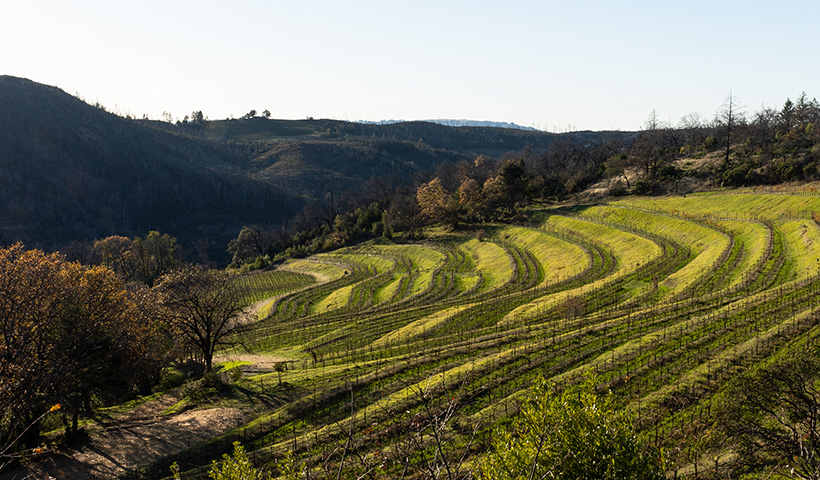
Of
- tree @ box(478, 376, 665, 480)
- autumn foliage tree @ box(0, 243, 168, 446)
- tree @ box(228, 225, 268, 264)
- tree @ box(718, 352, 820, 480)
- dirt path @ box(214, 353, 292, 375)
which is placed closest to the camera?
tree @ box(478, 376, 665, 480)

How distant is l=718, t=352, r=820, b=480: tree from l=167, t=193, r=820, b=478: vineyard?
3.78 feet

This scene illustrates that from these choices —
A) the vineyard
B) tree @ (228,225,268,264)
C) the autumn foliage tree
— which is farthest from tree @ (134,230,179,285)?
the autumn foliage tree

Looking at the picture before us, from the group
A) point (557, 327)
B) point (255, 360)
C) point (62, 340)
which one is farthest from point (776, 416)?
point (255, 360)

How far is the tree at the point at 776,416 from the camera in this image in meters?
17.6

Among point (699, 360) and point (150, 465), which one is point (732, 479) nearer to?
point (699, 360)

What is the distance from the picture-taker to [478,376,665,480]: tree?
13352mm

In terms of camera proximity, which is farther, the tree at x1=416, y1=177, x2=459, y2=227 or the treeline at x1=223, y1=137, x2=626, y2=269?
the tree at x1=416, y1=177, x2=459, y2=227

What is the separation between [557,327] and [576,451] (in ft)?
119

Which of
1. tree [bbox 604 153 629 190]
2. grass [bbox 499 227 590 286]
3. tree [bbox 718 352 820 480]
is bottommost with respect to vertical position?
grass [bbox 499 227 590 286]

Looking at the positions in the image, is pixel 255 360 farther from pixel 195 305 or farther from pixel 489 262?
pixel 489 262

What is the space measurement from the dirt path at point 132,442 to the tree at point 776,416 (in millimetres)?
31142

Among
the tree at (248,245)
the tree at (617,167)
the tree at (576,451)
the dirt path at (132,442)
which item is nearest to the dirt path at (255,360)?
the dirt path at (132,442)

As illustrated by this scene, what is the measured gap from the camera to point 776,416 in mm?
18016

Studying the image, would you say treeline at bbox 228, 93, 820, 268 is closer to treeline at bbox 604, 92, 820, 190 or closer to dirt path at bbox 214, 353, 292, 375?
treeline at bbox 604, 92, 820, 190
